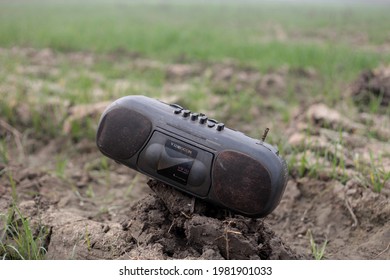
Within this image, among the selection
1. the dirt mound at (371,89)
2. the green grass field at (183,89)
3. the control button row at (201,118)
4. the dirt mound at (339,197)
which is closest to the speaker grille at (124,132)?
the control button row at (201,118)

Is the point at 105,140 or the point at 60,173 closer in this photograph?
the point at 105,140

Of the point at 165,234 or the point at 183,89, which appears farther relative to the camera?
the point at 183,89

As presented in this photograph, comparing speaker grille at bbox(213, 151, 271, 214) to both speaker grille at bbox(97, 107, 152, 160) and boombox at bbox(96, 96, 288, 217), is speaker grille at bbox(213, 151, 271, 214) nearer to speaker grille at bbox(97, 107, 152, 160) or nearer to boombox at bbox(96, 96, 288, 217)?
boombox at bbox(96, 96, 288, 217)

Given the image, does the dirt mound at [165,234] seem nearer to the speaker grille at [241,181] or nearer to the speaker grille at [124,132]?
the speaker grille at [241,181]

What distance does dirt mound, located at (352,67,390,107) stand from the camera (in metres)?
4.05

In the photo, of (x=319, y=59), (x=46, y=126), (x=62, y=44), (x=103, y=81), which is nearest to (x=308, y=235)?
(x=46, y=126)

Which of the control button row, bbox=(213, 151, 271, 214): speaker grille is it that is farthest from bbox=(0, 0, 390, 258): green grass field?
the control button row

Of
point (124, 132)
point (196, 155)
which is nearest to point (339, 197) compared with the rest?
point (196, 155)

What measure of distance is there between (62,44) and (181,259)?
6890mm

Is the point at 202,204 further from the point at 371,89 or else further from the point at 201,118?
the point at 371,89

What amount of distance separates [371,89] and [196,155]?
2786 mm

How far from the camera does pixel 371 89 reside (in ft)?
13.6

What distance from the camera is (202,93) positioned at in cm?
460
